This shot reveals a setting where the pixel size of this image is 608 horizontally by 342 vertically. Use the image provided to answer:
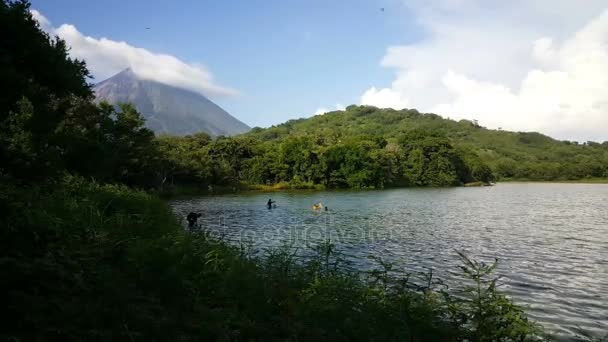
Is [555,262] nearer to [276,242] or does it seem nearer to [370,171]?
[276,242]

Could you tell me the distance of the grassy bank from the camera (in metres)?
4.86

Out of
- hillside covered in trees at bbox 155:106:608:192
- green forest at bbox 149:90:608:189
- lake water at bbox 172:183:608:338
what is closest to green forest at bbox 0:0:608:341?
lake water at bbox 172:183:608:338

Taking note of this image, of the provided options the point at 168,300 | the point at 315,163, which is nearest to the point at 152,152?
the point at 315,163

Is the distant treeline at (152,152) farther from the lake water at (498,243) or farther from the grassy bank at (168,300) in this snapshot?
the lake water at (498,243)

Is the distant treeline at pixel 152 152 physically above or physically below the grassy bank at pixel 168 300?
above

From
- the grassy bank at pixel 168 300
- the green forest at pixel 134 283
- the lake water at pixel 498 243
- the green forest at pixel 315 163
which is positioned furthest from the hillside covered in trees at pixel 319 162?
the grassy bank at pixel 168 300

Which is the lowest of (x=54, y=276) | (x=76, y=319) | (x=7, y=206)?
(x=76, y=319)

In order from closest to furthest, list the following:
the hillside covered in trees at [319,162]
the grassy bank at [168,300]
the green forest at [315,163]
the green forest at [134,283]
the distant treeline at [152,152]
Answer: the grassy bank at [168,300] → the green forest at [134,283] → the distant treeline at [152,152] → the green forest at [315,163] → the hillside covered in trees at [319,162]

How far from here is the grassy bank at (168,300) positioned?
486 cm

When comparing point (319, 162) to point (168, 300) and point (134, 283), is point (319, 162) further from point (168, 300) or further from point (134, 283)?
point (134, 283)

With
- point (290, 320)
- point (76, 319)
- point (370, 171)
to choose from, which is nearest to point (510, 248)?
point (290, 320)

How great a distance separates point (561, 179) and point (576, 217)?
133986 mm

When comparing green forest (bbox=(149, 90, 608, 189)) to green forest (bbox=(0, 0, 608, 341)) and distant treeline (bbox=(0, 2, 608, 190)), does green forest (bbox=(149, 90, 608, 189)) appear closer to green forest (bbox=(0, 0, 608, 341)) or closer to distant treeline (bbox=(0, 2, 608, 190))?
distant treeline (bbox=(0, 2, 608, 190))

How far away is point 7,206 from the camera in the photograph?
18.5ft
